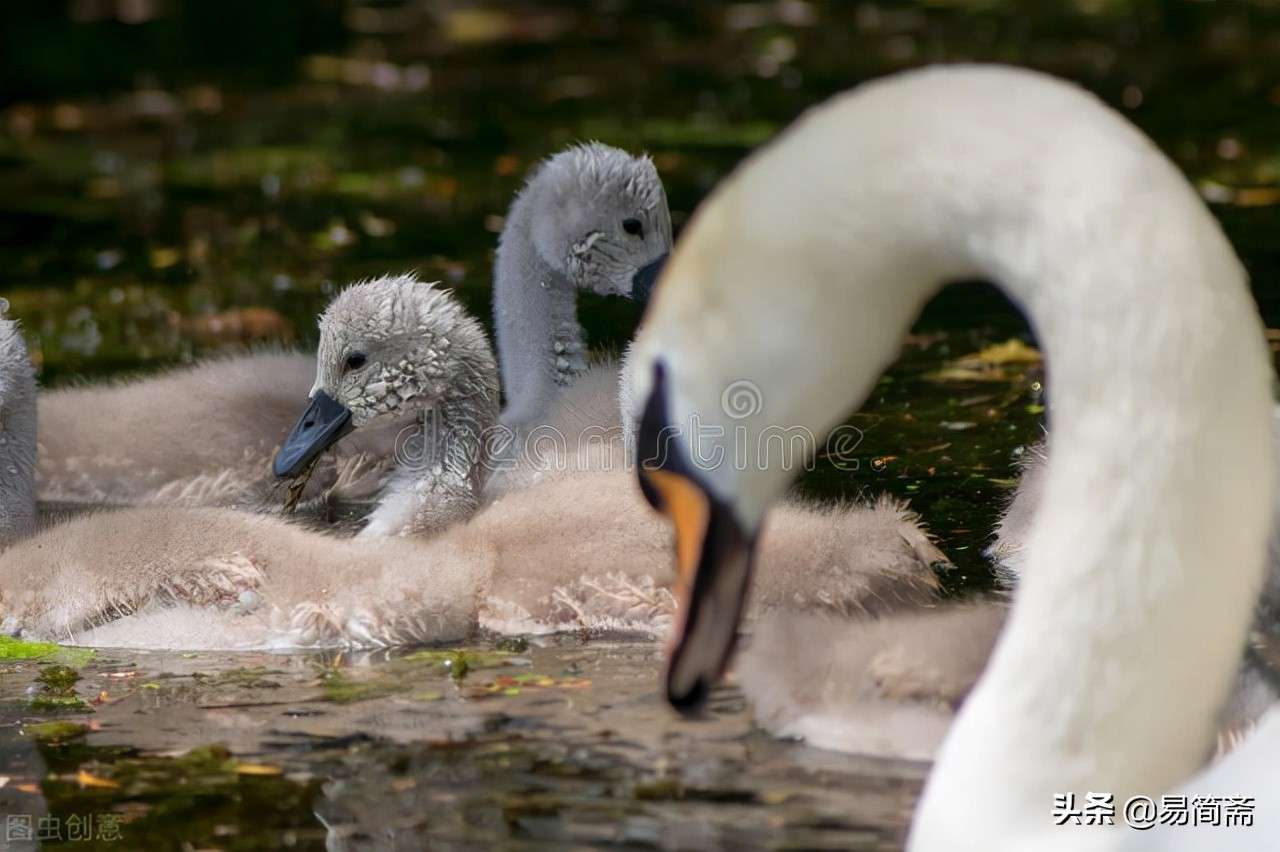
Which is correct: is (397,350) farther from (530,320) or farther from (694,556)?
(694,556)

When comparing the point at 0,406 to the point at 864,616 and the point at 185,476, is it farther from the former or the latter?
the point at 864,616

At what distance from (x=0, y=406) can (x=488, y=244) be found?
12.6 feet

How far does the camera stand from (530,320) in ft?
21.8

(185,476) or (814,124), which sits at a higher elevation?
(814,124)

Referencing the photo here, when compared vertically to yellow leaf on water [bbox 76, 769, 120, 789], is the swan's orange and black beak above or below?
above

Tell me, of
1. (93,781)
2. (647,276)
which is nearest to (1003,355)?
(647,276)

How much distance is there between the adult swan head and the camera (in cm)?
282

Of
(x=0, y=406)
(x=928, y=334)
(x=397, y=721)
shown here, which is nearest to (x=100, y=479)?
(x=0, y=406)

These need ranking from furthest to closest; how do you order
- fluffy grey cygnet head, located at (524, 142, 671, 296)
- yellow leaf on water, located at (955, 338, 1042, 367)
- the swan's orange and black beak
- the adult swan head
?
yellow leaf on water, located at (955, 338, 1042, 367) → fluffy grey cygnet head, located at (524, 142, 671, 296) → the swan's orange and black beak → the adult swan head

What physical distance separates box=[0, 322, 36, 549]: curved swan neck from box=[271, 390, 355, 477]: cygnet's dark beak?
64cm

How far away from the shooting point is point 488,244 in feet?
31.0
